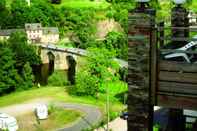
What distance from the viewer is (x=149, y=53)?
11367 mm

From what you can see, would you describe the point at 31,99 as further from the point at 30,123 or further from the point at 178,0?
the point at 178,0

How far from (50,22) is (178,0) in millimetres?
109004

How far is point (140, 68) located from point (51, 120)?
43094 millimetres

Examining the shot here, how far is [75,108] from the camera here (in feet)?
191

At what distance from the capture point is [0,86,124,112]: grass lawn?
198ft

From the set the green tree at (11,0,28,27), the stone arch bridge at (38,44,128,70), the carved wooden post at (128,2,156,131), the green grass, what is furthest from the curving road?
the green grass

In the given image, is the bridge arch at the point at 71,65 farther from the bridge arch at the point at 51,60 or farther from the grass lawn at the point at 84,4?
the grass lawn at the point at 84,4

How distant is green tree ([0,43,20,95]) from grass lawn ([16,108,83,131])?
65.2ft

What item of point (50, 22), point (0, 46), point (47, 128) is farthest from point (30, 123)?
point (50, 22)

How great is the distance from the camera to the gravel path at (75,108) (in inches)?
2013

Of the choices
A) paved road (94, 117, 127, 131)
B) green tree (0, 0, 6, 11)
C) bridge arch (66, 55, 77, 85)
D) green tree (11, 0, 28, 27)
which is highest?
green tree (0, 0, 6, 11)

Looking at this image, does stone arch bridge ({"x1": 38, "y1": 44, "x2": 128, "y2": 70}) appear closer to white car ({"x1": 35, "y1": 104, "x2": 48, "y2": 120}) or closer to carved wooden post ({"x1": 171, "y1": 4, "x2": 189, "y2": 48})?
white car ({"x1": 35, "y1": 104, "x2": 48, "y2": 120})

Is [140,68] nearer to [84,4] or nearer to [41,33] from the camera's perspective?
[41,33]

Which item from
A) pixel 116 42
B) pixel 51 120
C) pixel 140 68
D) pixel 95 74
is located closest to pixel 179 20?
pixel 140 68
